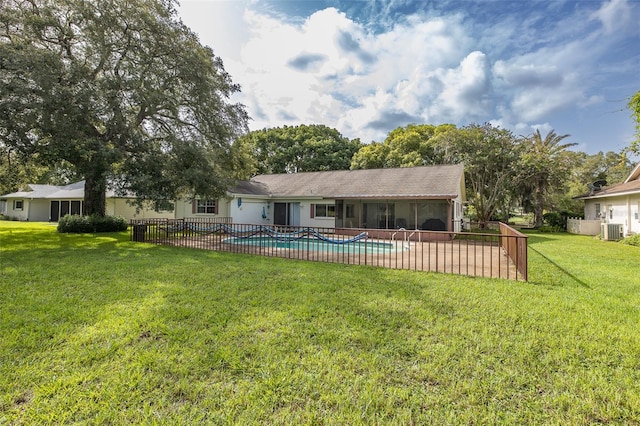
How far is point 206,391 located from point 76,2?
16.6 m

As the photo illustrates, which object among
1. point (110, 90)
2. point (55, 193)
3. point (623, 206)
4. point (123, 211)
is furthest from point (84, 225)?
point (623, 206)

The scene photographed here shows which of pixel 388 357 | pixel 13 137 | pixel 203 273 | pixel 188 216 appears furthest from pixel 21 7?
pixel 388 357

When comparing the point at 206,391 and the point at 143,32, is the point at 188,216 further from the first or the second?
the point at 206,391

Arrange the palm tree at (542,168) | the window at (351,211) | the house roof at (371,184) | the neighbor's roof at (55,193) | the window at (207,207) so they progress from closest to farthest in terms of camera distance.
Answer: the house roof at (371,184), the window at (351,211), the window at (207,207), the palm tree at (542,168), the neighbor's roof at (55,193)

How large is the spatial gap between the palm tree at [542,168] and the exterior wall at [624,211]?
396cm

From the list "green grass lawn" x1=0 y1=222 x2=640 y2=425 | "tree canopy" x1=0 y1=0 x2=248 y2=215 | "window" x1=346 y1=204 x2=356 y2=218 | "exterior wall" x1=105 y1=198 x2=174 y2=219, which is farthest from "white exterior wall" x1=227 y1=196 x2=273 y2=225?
"green grass lawn" x1=0 y1=222 x2=640 y2=425

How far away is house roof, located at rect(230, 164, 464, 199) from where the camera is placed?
16219mm

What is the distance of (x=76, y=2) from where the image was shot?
12.4 m

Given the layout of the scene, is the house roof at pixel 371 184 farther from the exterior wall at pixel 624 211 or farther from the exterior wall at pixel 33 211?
the exterior wall at pixel 33 211

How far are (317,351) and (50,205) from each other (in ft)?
115

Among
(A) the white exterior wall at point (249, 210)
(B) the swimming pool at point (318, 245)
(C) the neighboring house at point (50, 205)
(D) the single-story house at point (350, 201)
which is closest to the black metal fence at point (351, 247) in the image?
(B) the swimming pool at point (318, 245)

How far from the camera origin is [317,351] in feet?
11.2

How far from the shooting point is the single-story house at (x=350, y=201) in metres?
16.3

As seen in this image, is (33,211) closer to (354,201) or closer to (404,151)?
(354,201)
